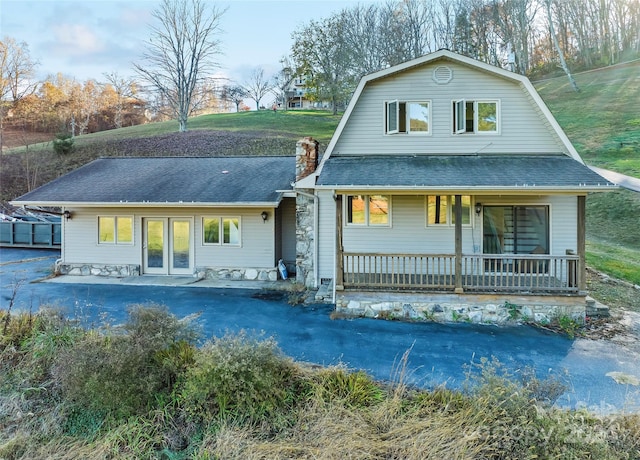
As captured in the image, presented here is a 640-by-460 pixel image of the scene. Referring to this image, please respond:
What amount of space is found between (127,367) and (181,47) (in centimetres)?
3185

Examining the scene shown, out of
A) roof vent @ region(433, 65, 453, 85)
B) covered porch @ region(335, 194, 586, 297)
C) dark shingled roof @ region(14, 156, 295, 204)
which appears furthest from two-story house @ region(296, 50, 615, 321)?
dark shingled roof @ region(14, 156, 295, 204)

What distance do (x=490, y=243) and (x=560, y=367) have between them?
4286 mm

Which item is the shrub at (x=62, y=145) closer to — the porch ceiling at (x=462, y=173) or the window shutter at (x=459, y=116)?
the porch ceiling at (x=462, y=173)

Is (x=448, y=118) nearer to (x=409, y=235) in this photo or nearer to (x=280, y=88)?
(x=409, y=235)

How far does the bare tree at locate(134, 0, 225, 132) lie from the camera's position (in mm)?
28984

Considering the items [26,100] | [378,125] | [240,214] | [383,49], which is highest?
[383,49]

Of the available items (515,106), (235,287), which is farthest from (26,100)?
(515,106)

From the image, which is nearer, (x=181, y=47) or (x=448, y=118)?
(x=448, y=118)

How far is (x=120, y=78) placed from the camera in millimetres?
39156

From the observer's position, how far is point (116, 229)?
38.7 feet

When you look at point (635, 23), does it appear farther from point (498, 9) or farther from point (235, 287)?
point (235, 287)

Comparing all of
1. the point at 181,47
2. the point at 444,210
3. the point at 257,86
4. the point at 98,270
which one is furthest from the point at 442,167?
the point at 257,86

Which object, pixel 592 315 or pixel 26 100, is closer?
pixel 592 315

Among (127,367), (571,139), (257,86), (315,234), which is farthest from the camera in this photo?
(257,86)
